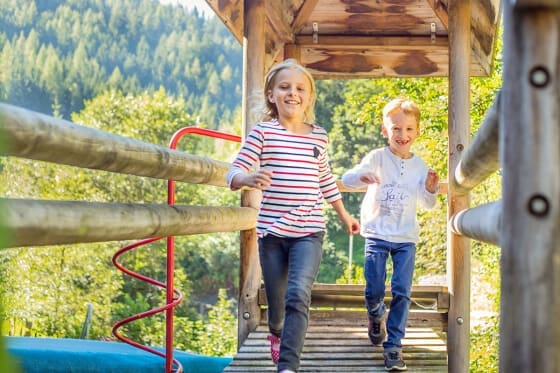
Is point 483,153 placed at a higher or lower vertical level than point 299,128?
lower

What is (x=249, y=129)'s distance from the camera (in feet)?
19.4

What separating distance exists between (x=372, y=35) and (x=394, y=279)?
10.6 ft

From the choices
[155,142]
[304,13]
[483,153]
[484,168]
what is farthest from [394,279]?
[155,142]

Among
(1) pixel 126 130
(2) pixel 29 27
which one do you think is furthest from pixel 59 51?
(1) pixel 126 130

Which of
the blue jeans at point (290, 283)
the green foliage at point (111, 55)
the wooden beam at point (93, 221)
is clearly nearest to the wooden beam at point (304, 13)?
the wooden beam at point (93, 221)

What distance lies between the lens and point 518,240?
1.61 meters

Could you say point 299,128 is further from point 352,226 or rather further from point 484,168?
point 484,168

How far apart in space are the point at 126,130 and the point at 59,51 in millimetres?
31838

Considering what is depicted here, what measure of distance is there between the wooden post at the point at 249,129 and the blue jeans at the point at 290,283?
1271 millimetres

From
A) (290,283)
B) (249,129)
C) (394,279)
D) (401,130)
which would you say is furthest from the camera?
(249,129)

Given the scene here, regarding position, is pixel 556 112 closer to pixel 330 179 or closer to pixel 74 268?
pixel 330 179

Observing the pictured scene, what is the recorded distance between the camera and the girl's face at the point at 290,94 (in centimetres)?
428

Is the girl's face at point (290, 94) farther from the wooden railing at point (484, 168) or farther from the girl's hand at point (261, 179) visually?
the wooden railing at point (484, 168)

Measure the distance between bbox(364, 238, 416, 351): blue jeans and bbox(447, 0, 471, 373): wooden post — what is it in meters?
0.96
